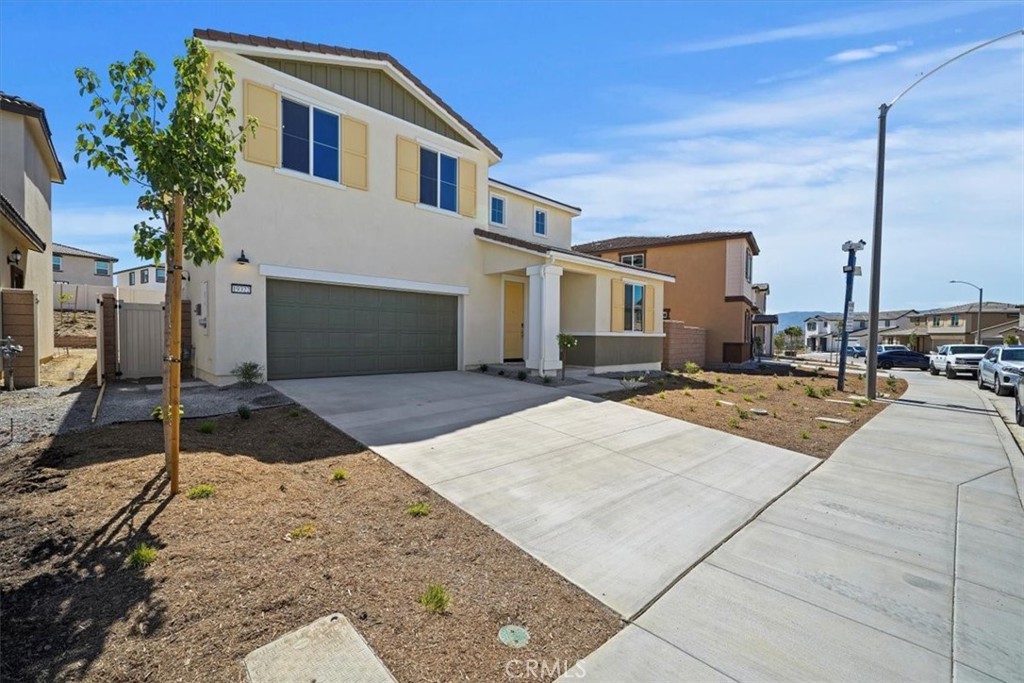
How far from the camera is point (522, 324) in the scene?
1569 cm

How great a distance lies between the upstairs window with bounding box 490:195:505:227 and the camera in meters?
16.3

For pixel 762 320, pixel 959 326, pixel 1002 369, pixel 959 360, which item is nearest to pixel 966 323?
pixel 959 326

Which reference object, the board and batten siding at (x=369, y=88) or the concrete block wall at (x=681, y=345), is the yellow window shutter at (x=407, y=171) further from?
the concrete block wall at (x=681, y=345)

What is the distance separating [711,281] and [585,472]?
2185 centimetres

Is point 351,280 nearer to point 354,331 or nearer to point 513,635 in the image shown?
point 354,331

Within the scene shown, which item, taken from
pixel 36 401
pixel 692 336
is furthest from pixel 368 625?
pixel 692 336

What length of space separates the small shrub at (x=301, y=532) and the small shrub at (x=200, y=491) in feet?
3.31

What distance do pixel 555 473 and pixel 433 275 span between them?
8806mm

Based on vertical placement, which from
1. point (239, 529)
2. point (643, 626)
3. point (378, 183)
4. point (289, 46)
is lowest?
point (643, 626)

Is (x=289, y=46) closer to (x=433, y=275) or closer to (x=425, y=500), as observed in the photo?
(x=433, y=275)

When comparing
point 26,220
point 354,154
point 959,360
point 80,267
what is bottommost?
point 959,360

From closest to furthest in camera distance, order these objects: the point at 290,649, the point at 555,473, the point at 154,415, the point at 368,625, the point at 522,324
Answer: the point at 290,649, the point at 368,625, the point at 555,473, the point at 154,415, the point at 522,324

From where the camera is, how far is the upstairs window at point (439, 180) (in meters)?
13.0

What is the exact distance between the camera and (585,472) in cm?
549
